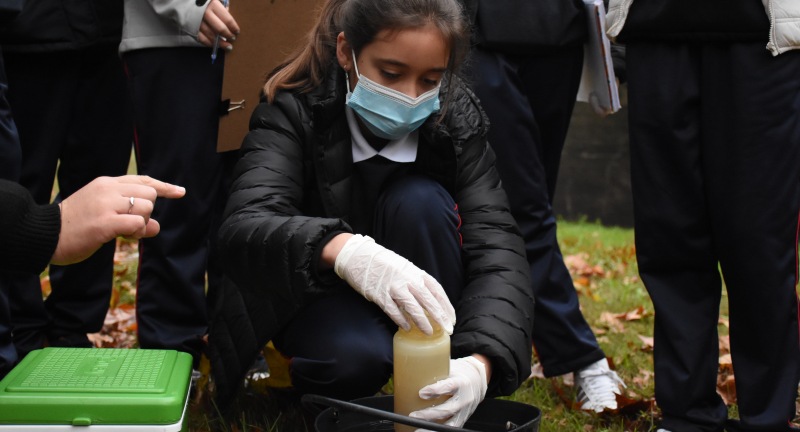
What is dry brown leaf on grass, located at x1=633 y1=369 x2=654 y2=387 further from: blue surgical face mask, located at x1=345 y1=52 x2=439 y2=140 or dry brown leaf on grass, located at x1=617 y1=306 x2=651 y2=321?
blue surgical face mask, located at x1=345 y1=52 x2=439 y2=140

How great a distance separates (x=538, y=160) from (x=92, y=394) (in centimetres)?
154

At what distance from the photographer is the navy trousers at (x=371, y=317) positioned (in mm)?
2215

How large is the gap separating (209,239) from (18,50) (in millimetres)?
797

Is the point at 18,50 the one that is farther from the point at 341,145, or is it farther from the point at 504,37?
the point at 504,37

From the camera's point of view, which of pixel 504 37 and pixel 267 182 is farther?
pixel 504 37

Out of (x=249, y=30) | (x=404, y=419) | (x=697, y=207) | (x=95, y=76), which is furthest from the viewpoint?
(x=95, y=76)

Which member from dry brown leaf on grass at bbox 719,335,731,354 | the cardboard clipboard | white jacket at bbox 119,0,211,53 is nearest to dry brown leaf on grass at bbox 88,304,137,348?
the cardboard clipboard

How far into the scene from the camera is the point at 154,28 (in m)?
2.77

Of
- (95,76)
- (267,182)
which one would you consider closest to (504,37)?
(267,182)

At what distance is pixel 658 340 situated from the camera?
2.61 meters

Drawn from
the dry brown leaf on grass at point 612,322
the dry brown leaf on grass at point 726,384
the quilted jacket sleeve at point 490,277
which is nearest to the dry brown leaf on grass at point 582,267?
the dry brown leaf on grass at point 612,322

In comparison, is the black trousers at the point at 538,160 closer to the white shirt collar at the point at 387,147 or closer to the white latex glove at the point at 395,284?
the white shirt collar at the point at 387,147

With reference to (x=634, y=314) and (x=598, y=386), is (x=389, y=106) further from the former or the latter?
(x=634, y=314)

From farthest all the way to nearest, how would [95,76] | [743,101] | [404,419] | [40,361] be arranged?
[95,76] → [743,101] → [40,361] → [404,419]
